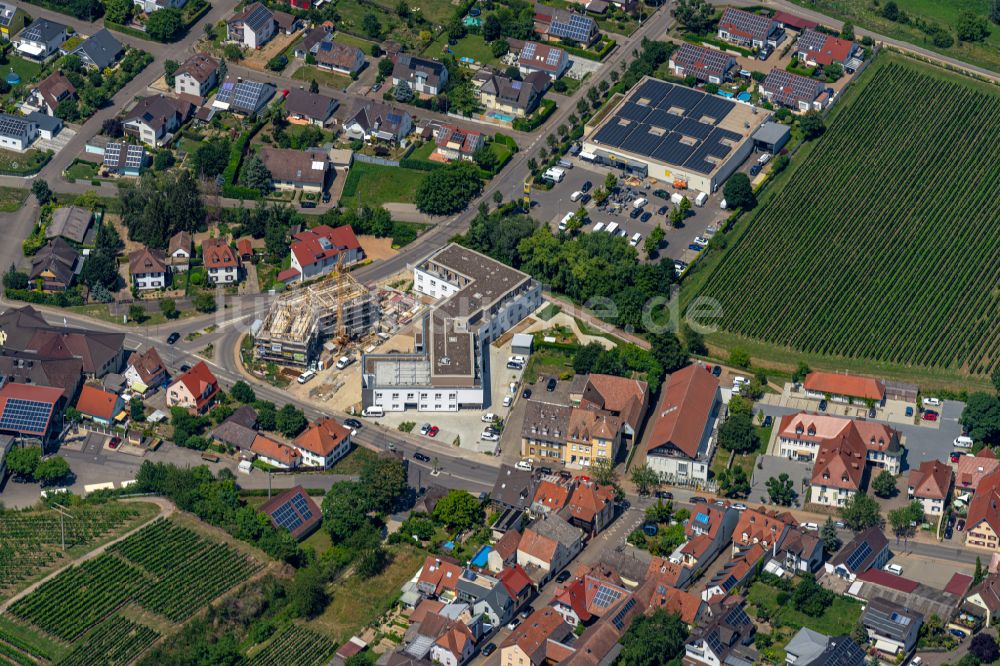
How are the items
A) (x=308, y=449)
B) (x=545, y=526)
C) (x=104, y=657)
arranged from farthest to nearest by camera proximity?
1. (x=308, y=449)
2. (x=545, y=526)
3. (x=104, y=657)

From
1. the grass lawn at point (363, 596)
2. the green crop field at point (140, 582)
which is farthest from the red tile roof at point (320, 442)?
the green crop field at point (140, 582)

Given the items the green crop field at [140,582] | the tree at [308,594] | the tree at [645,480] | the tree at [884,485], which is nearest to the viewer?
the tree at [308,594]

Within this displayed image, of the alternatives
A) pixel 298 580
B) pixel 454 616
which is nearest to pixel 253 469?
pixel 298 580

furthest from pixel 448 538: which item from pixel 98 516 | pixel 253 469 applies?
pixel 98 516

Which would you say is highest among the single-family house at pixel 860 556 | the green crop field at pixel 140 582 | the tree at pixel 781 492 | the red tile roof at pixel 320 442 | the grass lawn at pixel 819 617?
the single-family house at pixel 860 556

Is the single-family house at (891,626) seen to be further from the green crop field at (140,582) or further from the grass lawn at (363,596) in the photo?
the green crop field at (140,582)

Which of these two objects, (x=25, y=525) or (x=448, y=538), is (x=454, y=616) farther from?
(x=25, y=525)

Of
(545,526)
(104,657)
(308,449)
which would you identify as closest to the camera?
(104,657)

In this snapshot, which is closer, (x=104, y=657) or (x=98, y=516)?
(x=104, y=657)
